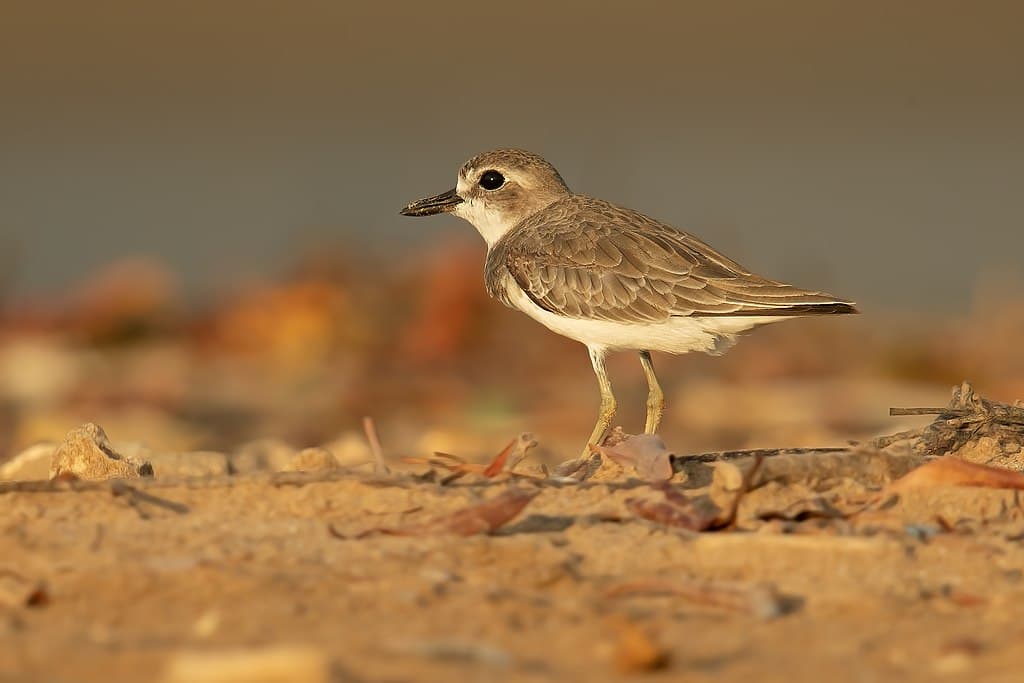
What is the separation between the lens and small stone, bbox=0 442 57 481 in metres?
5.14

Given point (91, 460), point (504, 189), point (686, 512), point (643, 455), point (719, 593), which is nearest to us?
point (719, 593)

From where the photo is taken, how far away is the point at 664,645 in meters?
2.82

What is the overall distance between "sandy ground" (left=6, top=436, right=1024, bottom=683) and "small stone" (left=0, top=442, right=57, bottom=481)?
1554 millimetres

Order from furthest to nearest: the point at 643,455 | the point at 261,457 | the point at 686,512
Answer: the point at 261,457 → the point at 643,455 → the point at 686,512

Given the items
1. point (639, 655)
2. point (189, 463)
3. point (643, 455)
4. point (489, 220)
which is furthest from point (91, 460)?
point (489, 220)

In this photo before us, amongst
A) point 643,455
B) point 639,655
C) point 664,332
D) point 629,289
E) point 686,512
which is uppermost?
point 629,289

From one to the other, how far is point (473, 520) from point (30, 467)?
233cm

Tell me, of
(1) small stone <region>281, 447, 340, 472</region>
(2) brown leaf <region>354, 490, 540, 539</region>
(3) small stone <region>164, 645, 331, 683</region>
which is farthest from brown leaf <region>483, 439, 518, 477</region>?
(3) small stone <region>164, 645, 331, 683</region>

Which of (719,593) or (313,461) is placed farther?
(313,461)

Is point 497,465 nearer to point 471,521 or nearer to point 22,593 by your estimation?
point 471,521

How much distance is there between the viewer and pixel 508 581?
10.5 ft

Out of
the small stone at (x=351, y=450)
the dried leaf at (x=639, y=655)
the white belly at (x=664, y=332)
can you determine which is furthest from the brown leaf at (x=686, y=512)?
the small stone at (x=351, y=450)

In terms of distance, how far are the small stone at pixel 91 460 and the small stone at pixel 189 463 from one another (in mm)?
531

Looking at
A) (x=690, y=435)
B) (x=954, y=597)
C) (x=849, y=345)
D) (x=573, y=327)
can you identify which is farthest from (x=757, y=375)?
(x=954, y=597)
